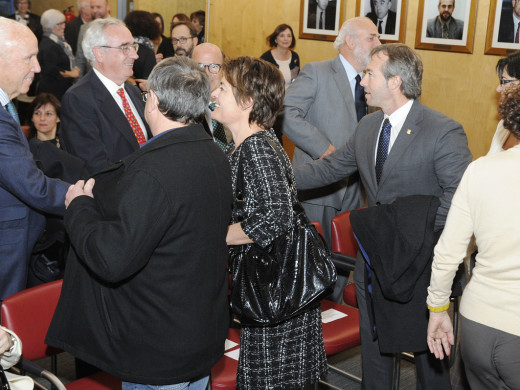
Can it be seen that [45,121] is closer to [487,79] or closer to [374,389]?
[374,389]

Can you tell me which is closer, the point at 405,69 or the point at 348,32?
the point at 405,69

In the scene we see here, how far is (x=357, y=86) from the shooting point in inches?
182

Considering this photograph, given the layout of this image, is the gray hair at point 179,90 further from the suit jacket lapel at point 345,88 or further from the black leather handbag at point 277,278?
the suit jacket lapel at point 345,88

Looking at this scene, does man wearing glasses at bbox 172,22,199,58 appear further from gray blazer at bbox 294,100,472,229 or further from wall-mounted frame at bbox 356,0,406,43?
gray blazer at bbox 294,100,472,229

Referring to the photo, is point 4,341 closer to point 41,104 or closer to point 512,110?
point 512,110

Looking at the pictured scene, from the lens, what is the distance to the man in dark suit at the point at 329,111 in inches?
173

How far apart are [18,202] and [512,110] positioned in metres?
2.10

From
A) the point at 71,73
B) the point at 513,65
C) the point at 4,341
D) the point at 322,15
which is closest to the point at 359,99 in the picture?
the point at 513,65

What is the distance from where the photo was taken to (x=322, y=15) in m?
7.89

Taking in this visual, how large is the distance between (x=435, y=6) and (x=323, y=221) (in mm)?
3508

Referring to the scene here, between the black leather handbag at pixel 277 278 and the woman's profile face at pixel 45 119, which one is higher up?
the woman's profile face at pixel 45 119

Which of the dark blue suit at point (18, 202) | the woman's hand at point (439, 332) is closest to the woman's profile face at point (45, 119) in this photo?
the dark blue suit at point (18, 202)

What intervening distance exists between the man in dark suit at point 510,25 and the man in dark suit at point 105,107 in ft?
13.2

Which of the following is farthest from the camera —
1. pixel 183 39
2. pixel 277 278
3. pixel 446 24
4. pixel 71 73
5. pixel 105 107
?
pixel 71 73
